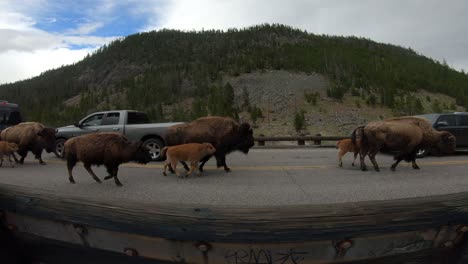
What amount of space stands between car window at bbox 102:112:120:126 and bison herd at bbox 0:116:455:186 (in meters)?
1.91

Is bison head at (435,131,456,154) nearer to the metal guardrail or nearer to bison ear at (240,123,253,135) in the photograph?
bison ear at (240,123,253,135)


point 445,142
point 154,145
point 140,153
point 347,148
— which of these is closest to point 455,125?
point 445,142

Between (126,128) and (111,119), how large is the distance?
2.71 feet

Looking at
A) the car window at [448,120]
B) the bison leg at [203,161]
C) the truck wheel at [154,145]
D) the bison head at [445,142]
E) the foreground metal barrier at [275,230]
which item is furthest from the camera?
the car window at [448,120]

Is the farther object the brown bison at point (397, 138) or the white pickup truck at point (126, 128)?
the white pickup truck at point (126, 128)

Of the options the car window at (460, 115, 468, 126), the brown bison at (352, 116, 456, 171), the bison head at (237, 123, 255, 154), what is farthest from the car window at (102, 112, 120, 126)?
the car window at (460, 115, 468, 126)

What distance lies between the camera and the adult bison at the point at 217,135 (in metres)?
10.5

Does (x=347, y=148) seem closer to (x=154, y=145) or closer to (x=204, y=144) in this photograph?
(x=204, y=144)

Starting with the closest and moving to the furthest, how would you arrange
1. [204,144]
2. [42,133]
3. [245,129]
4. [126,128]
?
[204,144] < [245,129] < [42,133] < [126,128]

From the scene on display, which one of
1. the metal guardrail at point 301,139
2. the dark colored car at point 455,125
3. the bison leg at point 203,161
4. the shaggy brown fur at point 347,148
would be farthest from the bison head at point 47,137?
the dark colored car at point 455,125

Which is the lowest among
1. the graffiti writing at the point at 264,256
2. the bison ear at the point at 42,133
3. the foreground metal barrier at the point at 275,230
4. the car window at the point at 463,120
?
the graffiti writing at the point at 264,256

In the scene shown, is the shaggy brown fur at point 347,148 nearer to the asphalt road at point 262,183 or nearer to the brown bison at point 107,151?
the asphalt road at point 262,183

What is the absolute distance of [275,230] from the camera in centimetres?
225

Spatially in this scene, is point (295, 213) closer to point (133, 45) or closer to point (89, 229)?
point (89, 229)
